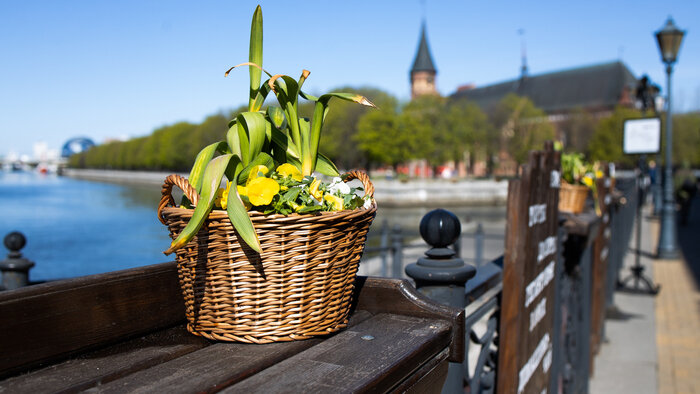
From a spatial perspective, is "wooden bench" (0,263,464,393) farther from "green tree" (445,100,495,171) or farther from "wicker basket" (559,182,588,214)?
"green tree" (445,100,495,171)

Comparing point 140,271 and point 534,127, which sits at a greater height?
point 534,127

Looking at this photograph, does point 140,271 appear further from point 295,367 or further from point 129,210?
point 129,210

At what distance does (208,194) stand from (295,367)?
356 millimetres

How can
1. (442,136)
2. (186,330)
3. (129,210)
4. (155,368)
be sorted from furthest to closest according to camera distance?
(442,136) < (129,210) < (186,330) < (155,368)

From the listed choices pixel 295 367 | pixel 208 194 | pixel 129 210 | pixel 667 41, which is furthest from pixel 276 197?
pixel 129 210

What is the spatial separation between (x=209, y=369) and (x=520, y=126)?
65.2 m

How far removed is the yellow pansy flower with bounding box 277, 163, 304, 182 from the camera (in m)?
1.28

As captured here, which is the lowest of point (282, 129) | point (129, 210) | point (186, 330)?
point (129, 210)

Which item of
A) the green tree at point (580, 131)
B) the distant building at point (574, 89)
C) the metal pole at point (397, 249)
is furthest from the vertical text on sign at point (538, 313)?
the distant building at point (574, 89)

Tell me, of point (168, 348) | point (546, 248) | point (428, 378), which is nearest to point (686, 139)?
point (546, 248)

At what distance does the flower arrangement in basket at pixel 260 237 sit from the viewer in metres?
1.13

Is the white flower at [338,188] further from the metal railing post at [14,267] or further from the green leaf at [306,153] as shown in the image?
the metal railing post at [14,267]

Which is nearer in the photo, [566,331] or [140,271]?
[140,271]

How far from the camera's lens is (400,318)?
4.72 feet
